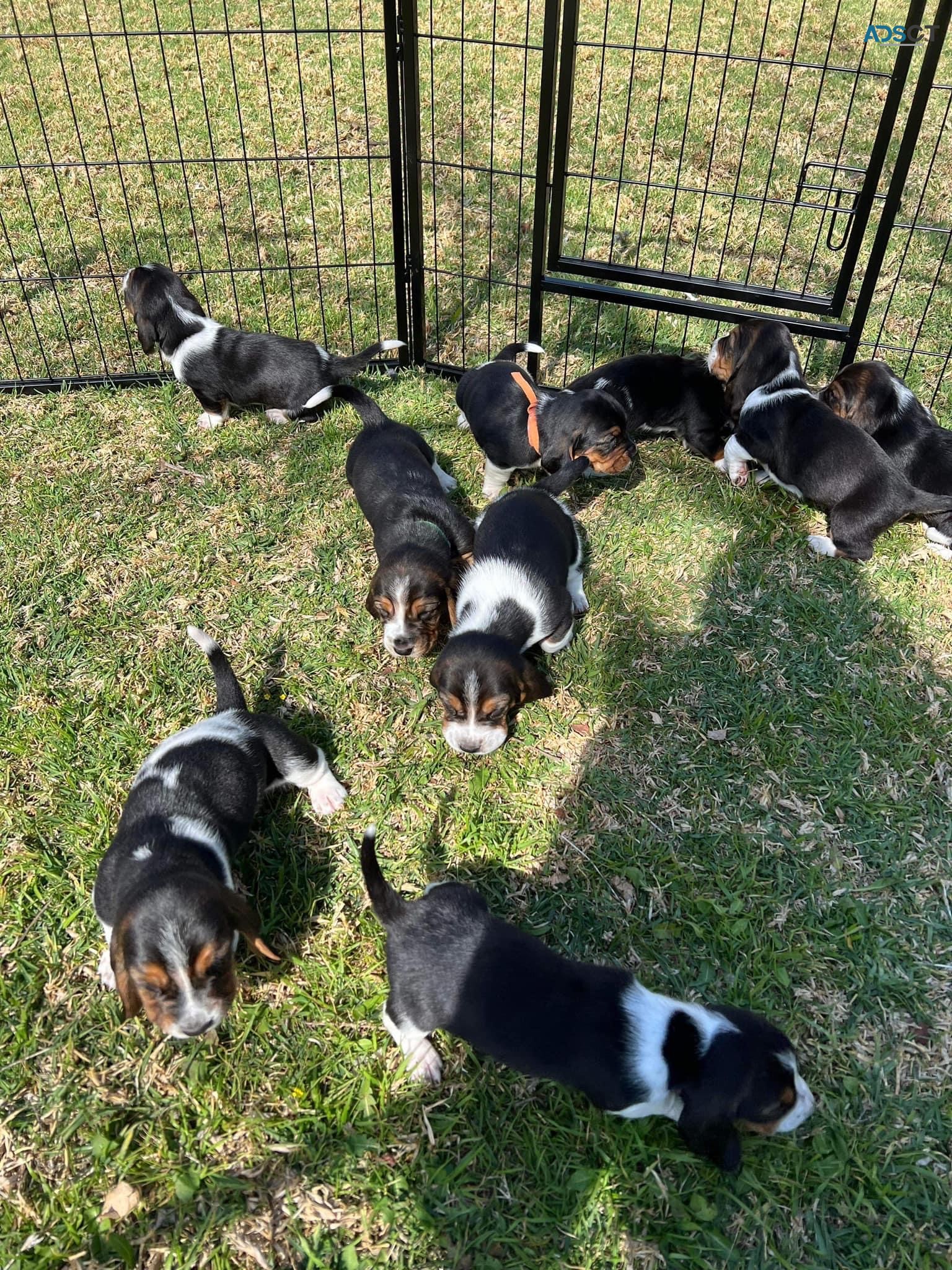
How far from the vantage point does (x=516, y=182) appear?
29.2 ft

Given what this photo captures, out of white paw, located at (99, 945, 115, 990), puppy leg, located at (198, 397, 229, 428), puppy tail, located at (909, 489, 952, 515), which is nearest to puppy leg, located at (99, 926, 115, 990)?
white paw, located at (99, 945, 115, 990)

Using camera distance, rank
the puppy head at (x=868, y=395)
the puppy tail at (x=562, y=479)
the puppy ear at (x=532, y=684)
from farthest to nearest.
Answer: the puppy head at (x=868, y=395)
the puppy tail at (x=562, y=479)
the puppy ear at (x=532, y=684)

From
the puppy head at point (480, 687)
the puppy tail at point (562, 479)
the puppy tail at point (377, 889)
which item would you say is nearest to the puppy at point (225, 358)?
the puppy tail at point (562, 479)

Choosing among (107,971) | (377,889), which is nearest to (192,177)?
(107,971)

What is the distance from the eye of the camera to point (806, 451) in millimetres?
5078

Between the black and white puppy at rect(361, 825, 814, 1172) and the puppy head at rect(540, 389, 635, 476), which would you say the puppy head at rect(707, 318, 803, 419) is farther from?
the black and white puppy at rect(361, 825, 814, 1172)

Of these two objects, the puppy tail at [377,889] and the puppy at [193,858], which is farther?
the puppy tail at [377,889]

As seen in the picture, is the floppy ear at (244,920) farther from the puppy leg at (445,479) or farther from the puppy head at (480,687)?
the puppy leg at (445,479)

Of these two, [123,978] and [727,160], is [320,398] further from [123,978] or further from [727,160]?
[727,160]

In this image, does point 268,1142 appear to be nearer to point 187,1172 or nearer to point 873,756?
point 187,1172

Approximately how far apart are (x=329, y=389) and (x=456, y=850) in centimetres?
317

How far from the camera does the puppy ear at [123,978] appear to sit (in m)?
2.87

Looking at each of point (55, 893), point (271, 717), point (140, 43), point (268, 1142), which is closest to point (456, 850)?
point (271, 717)

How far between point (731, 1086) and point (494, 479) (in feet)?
12.2
